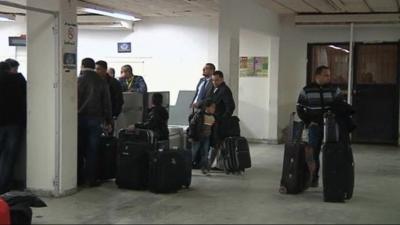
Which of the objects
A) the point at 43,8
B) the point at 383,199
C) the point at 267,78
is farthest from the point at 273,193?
the point at 267,78

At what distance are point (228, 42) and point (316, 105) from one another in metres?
2.24

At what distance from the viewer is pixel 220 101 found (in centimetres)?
746

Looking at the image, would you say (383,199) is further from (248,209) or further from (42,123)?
(42,123)

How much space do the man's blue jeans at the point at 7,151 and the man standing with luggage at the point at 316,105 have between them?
3148 millimetres

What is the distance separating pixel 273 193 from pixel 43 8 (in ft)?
10.4

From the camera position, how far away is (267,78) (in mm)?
11180

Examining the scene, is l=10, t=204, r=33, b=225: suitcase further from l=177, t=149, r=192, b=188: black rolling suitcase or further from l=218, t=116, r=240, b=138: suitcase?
l=218, t=116, r=240, b=138: suitcase

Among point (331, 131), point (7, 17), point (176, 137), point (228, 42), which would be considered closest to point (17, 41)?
point (7, 17)

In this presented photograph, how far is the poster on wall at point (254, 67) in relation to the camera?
11.2 meters

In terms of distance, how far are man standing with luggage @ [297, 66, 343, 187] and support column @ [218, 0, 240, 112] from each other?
202 cm

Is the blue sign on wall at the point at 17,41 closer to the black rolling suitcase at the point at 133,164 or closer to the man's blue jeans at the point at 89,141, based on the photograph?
the man's blue jeans at the point at 89,141

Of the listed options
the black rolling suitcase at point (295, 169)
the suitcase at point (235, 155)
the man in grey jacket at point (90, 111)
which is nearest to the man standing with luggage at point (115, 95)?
the man in grey jacket at point (90, 111)

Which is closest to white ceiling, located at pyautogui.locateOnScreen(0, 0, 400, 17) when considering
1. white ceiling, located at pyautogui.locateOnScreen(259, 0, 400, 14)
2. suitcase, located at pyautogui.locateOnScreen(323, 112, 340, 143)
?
white ceiling, located at pyautogui.locateOnScreen(259, 0, 400, 14)

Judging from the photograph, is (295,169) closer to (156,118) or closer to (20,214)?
(156,118)
